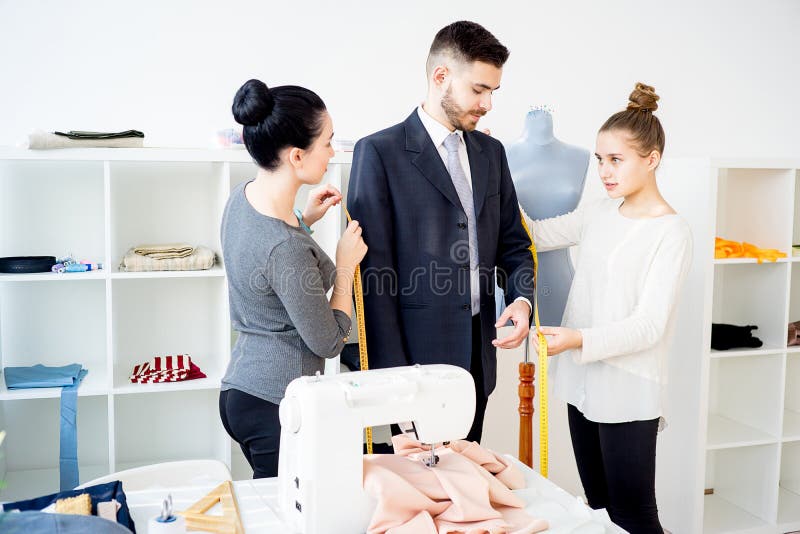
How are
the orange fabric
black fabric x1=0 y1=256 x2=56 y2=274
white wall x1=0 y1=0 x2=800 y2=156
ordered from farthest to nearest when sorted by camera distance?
the orange fabric < white wall x1=0 y1=0 x2=800 y2=156 < black fabric x1=0 y1=256 x2=56 y2=274

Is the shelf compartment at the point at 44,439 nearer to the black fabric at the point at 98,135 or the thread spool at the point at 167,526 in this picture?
the black fabric at the point at 98,135

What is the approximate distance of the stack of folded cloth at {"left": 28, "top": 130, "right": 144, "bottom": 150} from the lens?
289 cm

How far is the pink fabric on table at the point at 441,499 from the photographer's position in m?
1.49

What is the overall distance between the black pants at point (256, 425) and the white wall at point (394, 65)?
5.71 feet

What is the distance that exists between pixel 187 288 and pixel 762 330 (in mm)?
2742

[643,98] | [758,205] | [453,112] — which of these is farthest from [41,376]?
[758,205]

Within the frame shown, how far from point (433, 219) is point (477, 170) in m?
0.24

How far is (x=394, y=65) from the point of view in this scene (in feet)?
12.2

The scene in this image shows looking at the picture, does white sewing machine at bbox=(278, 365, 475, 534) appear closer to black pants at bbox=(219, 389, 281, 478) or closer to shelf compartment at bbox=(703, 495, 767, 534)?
black pants at bbox=(219, 389, 281, 478)

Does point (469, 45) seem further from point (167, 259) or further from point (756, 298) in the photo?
point (756, 298)

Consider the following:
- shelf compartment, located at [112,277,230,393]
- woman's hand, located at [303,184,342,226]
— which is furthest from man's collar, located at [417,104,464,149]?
shelf compartment, located at [112,277,230,393]

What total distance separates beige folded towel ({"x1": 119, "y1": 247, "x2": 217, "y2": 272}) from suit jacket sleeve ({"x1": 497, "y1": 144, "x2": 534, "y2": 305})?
4.28ft

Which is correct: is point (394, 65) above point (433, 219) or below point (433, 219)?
above

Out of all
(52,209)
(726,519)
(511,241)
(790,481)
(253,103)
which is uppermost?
(253,103)
